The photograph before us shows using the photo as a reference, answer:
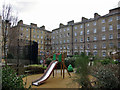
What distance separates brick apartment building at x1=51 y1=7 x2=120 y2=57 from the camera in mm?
30281

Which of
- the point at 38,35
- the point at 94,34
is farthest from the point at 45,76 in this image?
the point at 38,35

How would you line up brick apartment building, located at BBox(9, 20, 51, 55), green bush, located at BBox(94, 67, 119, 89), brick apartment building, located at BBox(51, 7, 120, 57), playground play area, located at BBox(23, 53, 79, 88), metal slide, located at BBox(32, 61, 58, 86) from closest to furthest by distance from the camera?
green bush, located at BBox(94, 67, 119, 89), playground play area, located at BBox(23, 53, 79, 88), metal slide, located at BBox(32, 61, 58, 86), brick apartment building, located at BBox(51, 7, 120, 57), brick apartment building, located at BBox(9, 20, 51, 55)

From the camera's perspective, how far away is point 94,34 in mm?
34344

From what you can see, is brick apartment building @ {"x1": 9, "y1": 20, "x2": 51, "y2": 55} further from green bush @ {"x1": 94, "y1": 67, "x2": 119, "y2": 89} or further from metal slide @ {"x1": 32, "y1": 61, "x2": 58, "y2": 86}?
green bush @ {"x1": 94, "y1": 67, "x2": 119, "y2": 89}

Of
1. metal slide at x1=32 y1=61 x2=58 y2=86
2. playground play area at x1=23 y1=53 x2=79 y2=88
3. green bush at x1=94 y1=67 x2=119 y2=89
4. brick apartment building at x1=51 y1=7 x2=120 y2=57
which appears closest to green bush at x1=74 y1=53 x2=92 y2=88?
playground play area at x1=23 y1=53 x2=79 y2=88

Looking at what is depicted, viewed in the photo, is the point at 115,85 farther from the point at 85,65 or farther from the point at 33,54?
the point at 33,54

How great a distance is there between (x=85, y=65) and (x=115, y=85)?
5.83 feet

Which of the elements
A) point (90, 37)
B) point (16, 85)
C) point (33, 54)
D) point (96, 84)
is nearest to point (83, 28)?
point (90, 37)

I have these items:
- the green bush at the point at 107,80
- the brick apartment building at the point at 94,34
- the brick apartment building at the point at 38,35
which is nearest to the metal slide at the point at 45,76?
the green bush at the point at 107,80

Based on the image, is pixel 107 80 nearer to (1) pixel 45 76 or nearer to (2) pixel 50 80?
(1) pixel 45 76

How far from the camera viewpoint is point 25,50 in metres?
13.4

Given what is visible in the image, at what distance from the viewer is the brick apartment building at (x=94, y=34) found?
99.3 feet

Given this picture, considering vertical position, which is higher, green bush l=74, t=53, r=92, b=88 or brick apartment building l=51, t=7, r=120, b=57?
brick apartment building l=51, t=7, r=120, b=57

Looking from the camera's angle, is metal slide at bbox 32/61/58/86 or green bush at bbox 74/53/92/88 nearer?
green bush at bbox 74/53/92/88
